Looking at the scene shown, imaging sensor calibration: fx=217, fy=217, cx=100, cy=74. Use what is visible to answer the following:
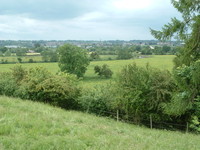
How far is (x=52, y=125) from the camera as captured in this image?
7.55 meters

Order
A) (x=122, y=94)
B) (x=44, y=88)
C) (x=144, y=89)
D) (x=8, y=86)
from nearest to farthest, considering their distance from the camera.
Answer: (x=144, y=89) < (x=122, y=94) < (x=44, y=88) < (x=8, y=86)

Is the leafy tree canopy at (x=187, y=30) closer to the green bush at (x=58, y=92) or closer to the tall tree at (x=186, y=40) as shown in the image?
the tall tree at (x=186, y=40)

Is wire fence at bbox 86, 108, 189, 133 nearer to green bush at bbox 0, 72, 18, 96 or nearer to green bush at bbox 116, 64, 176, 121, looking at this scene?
green bush at bbox 116, 64, 176, 121

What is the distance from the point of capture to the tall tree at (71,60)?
182 ft

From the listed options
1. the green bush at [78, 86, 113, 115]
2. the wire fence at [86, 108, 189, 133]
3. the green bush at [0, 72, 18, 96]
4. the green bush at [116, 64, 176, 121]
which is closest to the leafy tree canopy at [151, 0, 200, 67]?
the green bush at [116, 64, 176, 121]

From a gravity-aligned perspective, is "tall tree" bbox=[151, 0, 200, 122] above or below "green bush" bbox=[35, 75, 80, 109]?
above

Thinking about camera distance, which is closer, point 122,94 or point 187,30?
point 187,30

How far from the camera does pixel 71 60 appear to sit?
56.0 m

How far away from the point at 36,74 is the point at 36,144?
54.3 feet

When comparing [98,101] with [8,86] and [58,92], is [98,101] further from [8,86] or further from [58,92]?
[8,86]

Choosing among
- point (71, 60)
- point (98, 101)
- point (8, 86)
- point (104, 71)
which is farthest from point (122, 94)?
point (104, 71)

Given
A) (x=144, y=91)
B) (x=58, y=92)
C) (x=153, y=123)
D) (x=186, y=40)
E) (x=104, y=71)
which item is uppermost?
(x=186, y=40)

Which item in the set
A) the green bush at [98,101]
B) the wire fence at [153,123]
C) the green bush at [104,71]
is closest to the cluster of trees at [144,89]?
the green bush at [98,101]

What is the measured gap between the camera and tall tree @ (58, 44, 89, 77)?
55.6 meters
